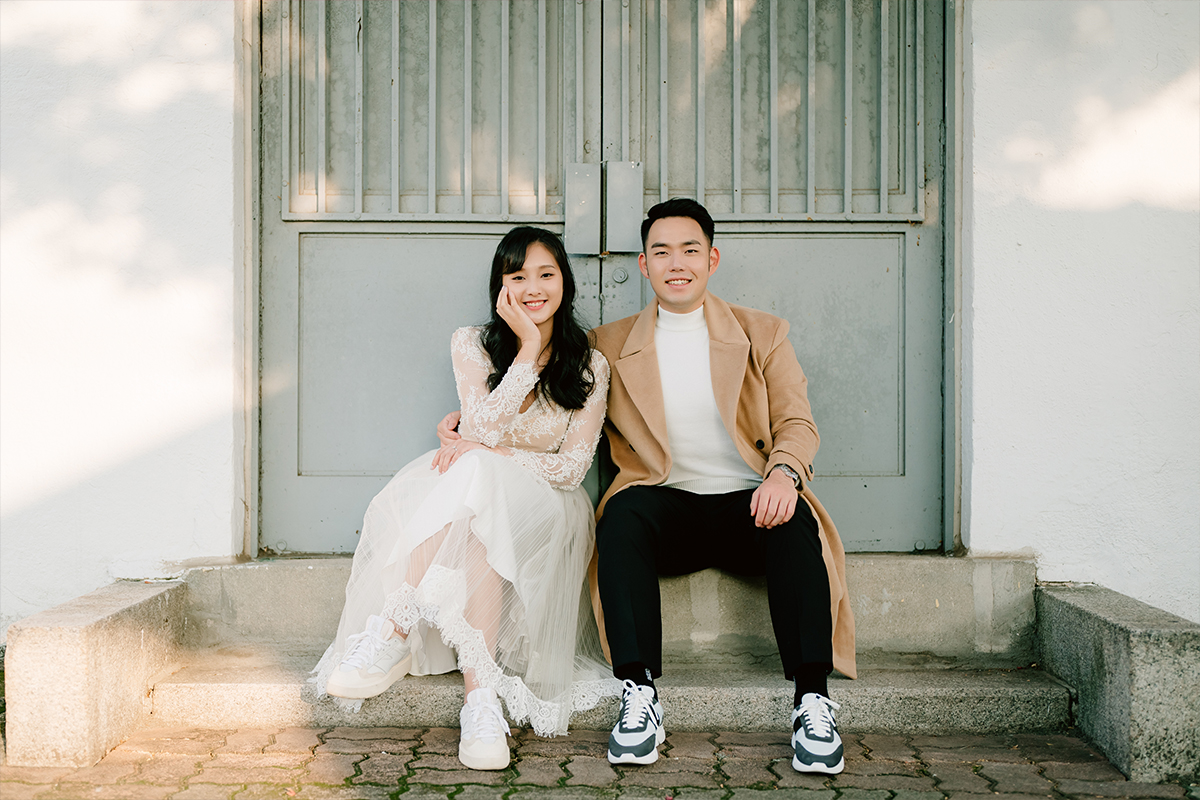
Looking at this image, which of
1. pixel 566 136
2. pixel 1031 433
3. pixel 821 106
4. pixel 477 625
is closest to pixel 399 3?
pixel 566 136

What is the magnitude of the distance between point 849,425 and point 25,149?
3427 millimetres

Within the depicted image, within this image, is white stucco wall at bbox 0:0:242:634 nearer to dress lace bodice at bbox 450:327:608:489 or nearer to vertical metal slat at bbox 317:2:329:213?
vertical metal slat at bbox 317:2:329:213

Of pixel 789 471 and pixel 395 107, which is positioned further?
pixel 395 107

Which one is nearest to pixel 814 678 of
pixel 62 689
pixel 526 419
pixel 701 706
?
pixel 701 706

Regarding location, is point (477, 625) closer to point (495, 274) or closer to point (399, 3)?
point (495, 274)

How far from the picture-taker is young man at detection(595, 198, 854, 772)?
2559mm

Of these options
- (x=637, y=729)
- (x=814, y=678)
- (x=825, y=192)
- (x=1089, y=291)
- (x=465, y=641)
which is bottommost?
(x=637, y=729)

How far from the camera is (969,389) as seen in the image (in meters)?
3.25

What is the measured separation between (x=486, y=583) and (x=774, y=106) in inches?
88.9

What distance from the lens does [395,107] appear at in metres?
3.46

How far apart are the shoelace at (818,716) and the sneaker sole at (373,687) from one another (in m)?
1.27

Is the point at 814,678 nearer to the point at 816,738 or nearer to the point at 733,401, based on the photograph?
the point at 816,738

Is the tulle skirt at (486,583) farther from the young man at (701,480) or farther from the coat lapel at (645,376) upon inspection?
the coat lapel at (645,376)

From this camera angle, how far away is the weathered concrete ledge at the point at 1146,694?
2396 mm
